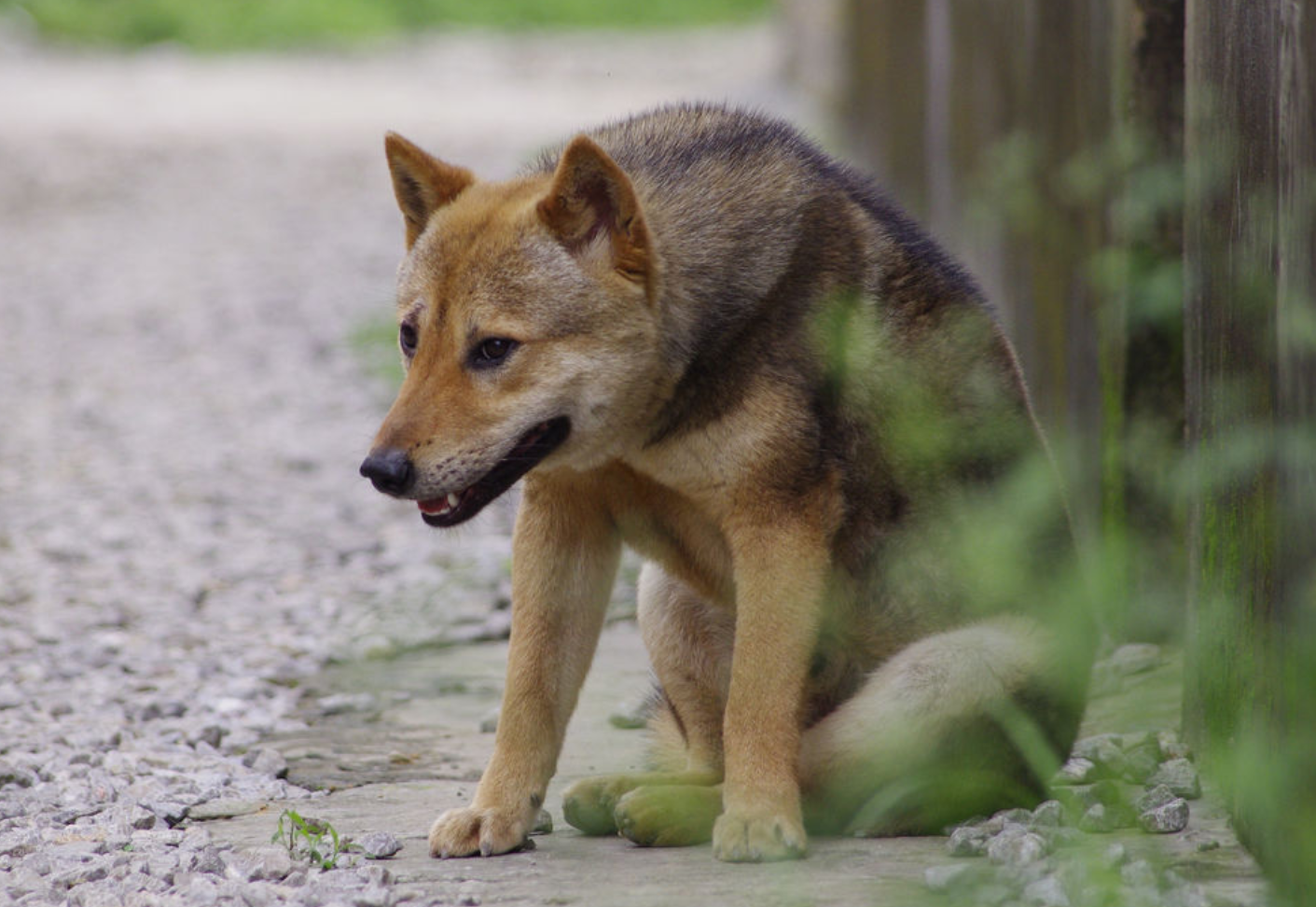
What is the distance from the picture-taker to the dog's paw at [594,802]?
12.4 ft

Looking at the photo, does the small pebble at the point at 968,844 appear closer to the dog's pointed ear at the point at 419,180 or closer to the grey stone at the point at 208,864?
the grey stone at the point at 208,864

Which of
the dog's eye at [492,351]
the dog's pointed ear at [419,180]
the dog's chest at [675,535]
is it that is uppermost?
the dog's pointed ear at [419,180]

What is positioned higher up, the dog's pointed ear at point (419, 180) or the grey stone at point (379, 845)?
the dog's pointed ear at point (419, 180)

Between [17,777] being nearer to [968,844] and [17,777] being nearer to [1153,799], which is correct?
[968,844]

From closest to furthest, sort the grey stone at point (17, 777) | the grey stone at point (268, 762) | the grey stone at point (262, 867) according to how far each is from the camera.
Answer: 1. the grey stone at point (262, 867)
2. the grey stone at point (17, 777)
3. the grey stone at point (268, 762)

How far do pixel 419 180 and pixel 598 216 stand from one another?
52 centimetres

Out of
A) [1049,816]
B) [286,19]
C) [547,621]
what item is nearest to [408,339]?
[547,621]

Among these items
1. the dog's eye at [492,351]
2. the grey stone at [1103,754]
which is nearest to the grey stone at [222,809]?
the dog's eye at [492,351]

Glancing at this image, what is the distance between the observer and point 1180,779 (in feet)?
12.4

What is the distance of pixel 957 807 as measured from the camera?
3639mm

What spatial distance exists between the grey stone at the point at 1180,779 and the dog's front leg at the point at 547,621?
129 cm

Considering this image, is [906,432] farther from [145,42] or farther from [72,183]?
[145,42]

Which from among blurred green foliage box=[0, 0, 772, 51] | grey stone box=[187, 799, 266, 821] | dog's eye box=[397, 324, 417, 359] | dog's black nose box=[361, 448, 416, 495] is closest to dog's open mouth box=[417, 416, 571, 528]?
dog's black nose box=[361, 448, 416, 495]

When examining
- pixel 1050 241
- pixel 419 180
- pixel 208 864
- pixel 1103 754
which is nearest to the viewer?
pixel 208 864
